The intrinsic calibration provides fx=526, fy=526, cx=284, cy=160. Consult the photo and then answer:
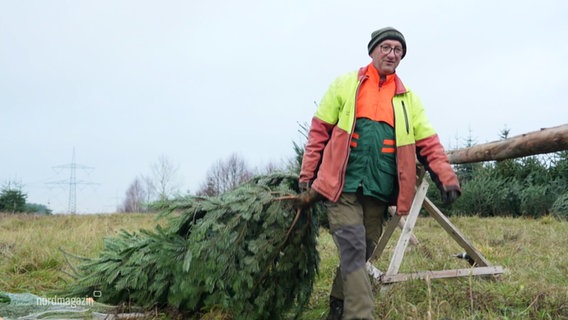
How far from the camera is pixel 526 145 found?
3607 mm

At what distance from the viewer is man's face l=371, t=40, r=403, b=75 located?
12.8 feet

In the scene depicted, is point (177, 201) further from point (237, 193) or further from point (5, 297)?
point (5, 297)

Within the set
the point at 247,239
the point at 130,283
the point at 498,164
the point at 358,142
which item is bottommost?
the point at 130,283

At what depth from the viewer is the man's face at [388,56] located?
389 cm

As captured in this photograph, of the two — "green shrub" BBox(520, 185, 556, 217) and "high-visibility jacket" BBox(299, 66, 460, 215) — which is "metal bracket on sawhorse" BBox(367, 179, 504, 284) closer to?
"high-visibility jacket" BBox(299, 66, 460, 215)

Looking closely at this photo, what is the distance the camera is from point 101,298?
447 centimetres

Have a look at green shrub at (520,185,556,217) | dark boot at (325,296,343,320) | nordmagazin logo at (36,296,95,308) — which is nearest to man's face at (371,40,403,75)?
dark boot at (325,296,343,320)

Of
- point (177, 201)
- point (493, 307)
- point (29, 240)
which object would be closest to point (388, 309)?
point (493, 307)

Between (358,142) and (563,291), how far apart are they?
2.19m

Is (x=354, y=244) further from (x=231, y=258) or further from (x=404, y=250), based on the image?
(x=404, y=250)

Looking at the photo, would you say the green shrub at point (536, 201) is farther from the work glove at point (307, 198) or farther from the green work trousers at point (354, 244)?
the work glove at point (307, 198)

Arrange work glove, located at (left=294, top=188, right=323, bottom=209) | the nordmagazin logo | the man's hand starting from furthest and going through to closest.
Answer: the nordmagazin logo → work glove, located at (left=294, top=188, right=323, bottom=209) → the man's hand

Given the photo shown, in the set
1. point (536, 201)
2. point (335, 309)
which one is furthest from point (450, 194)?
point (536, 201)

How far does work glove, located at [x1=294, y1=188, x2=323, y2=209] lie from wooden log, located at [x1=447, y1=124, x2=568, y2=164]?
Result: 1.45 meters
